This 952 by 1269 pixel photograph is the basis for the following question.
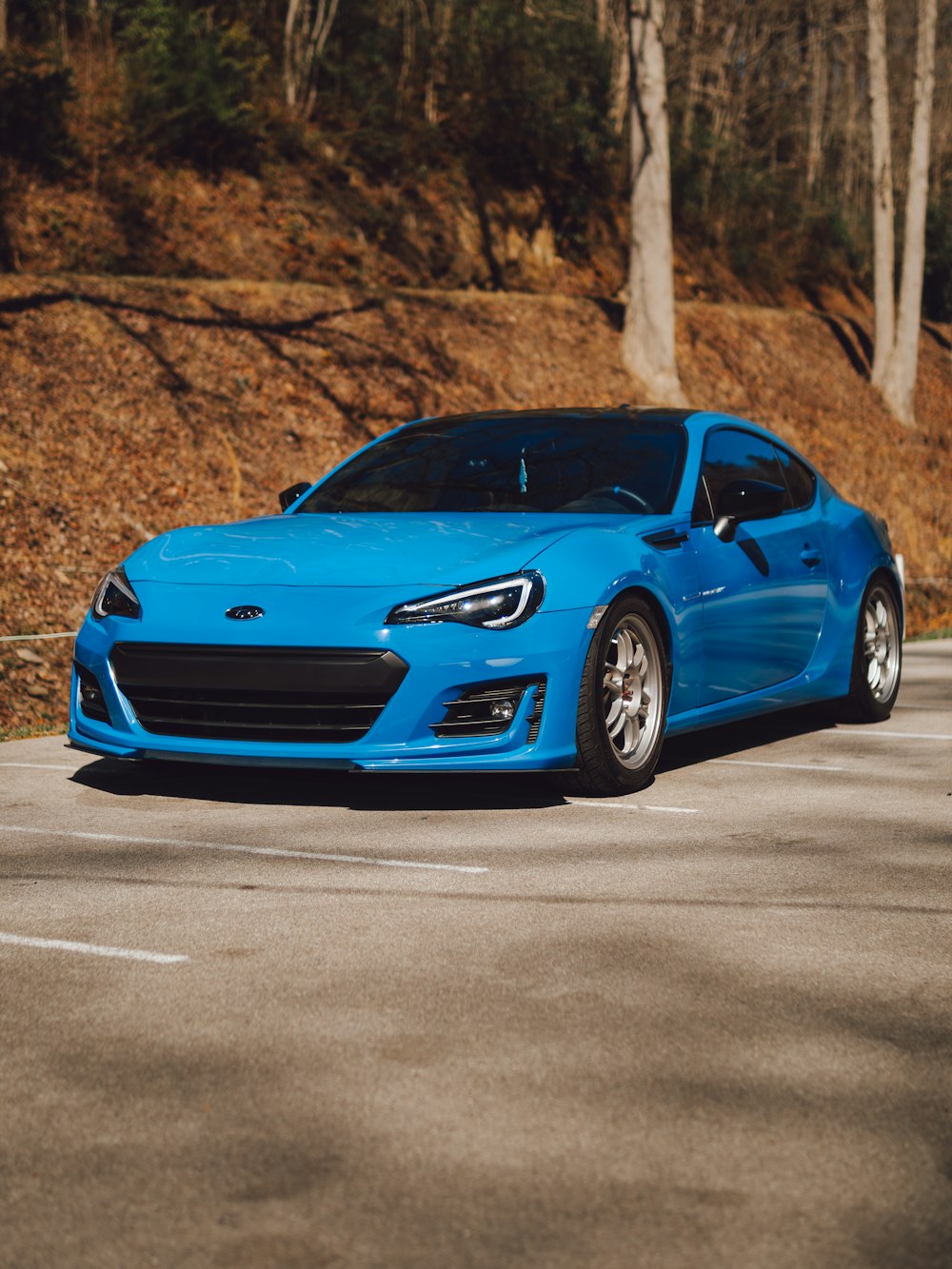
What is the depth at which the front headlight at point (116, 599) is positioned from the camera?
6578 mm

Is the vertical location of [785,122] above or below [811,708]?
above

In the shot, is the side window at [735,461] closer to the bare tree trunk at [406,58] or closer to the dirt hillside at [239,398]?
the dirt hillside at [239,398]

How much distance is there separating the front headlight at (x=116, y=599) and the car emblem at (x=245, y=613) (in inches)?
18.4

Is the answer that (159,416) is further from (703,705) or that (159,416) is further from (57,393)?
(703,705)

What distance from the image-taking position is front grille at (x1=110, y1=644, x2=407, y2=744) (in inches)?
238

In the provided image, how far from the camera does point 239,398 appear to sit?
53.4ft

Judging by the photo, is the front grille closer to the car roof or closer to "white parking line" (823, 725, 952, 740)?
the car roof

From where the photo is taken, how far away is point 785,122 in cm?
4247

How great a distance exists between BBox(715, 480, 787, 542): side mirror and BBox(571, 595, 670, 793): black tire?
2.78 ft

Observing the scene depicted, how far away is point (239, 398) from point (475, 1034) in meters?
13.2

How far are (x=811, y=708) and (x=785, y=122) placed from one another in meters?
35.8

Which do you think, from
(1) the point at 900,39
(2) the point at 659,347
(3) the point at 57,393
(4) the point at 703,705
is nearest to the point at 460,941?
(4) the point at 703,705

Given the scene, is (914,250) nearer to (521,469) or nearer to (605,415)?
(605,415)

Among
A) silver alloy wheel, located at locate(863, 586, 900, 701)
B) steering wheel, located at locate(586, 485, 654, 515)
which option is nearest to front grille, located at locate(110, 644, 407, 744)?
steering wheel, located at locate(586, 485, 654, 515)
